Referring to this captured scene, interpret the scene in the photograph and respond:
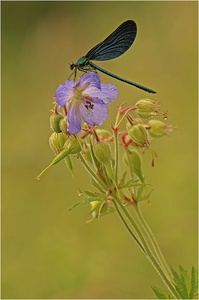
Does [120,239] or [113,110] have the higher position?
[113,110]

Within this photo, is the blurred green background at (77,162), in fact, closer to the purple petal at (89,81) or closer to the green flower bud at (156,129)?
the green flower bud at (156,129)

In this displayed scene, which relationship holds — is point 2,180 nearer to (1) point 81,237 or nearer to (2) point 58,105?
(1) point 81,237

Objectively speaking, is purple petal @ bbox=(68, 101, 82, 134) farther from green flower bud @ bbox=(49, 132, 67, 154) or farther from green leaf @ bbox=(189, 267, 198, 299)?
green leaf @ bbox=(189, 267, 198, 299)

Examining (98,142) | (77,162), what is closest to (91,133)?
(98,142)

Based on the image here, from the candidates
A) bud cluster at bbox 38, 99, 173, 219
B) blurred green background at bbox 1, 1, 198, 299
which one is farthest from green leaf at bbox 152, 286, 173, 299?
blurred green background at bbox 1, 1, 198, 299

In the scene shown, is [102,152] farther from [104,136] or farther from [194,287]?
[194,287]

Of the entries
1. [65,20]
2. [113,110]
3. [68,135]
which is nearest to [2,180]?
[113,110]

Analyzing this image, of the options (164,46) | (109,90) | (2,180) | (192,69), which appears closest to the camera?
(109,90)
